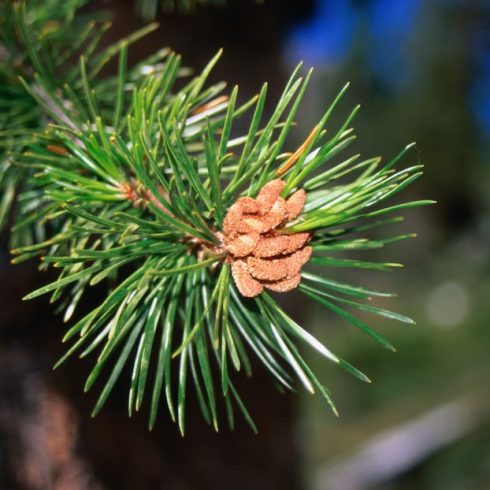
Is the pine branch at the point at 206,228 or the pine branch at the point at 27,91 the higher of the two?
the pine branch at the point at 27,91

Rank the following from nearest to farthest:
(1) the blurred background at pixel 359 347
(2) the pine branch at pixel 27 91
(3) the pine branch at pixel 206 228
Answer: (3) the pine branch at pixel 206 228, (2) the pine branch at pixel 27 91, (1) the blurred background at pixel 359 347

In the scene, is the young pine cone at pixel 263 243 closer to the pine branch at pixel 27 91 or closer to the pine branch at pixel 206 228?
the pine branch at pixel 206 228

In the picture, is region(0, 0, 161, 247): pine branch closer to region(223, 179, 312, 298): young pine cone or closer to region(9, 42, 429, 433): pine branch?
region(9, 42, 429, 433): pine branch

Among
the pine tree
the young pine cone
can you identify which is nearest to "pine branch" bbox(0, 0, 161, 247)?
the pine tree

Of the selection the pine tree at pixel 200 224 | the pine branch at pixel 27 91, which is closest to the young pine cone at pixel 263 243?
the pine tree at pixel 200 224

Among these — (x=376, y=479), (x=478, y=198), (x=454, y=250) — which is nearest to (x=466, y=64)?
(x=478, y=198)

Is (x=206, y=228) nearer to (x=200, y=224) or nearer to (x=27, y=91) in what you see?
(x=200, y=224)

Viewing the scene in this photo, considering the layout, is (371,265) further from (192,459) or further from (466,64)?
(466,64)
